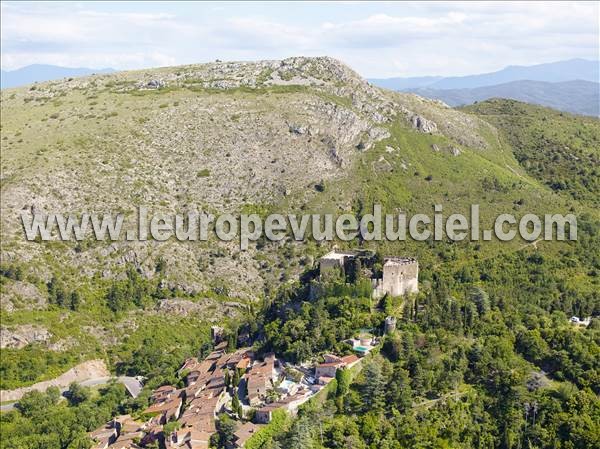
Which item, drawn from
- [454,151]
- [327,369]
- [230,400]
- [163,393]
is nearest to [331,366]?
[327,369]

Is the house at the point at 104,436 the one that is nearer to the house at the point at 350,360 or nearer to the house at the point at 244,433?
the house at the point at 244,433

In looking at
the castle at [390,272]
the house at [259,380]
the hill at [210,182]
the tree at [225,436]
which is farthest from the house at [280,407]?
the hill at [210,182]

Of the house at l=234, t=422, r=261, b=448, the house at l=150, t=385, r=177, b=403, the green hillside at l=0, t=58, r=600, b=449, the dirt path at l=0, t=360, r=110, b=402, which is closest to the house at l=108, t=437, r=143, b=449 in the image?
the house at l=150, t=385, r=177, b=403

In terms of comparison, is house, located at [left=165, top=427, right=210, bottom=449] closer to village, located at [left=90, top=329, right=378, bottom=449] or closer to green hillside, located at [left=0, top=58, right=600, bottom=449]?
village, located at [left=90, top=329, right=378, bottom=449]

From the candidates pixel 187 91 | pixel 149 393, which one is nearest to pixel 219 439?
pixel 149 393

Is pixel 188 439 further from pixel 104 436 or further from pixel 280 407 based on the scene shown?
pixel 104 436

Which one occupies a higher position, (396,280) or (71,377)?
(396,280)

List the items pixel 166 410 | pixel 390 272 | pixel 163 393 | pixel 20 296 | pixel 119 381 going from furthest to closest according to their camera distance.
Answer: pixel 20 296
pixel 119 381
pixel 390 272
pixel 163 393
pixel 166 410
